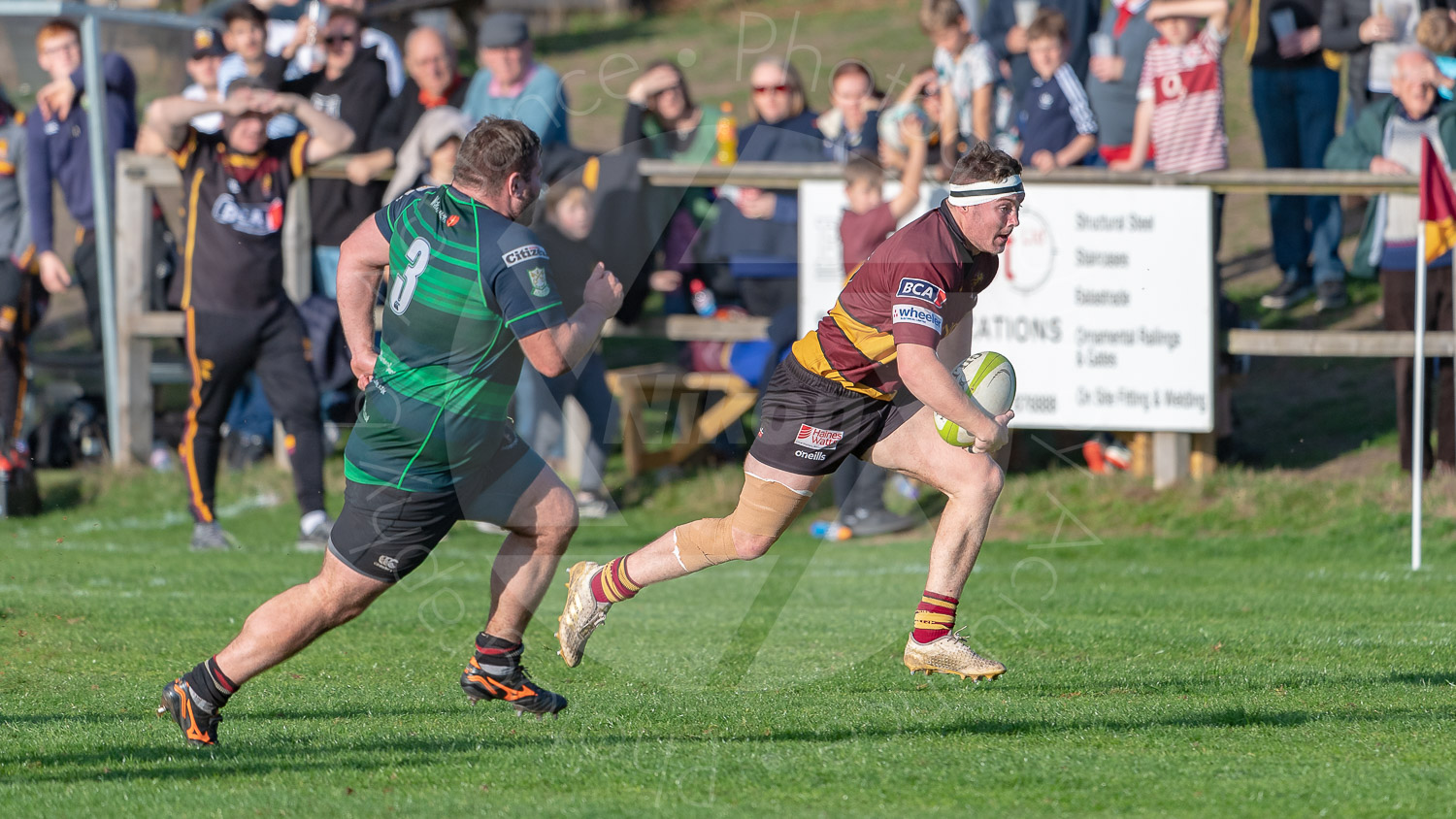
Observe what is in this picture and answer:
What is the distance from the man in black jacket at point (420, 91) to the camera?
11805 mm

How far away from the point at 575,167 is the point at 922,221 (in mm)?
5038

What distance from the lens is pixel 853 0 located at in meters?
26.4

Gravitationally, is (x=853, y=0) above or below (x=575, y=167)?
above

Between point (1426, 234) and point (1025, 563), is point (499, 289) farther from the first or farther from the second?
point (1426, 234)

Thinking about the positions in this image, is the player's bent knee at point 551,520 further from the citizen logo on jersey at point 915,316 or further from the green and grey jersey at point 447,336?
the citizen logo on jersey at point 915,316

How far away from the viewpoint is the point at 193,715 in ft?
17.4

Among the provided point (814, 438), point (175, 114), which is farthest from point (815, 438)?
point (175, 114)

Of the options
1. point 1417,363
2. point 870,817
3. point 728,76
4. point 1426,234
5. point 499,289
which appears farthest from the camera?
point 728,76

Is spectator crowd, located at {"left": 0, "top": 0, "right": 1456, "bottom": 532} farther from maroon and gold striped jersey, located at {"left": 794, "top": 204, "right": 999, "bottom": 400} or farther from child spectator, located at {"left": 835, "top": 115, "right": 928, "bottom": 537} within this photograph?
maroon and gold striped jersey, located at {"left": 794, "top": 204, "right": 999, "bottom": 400}

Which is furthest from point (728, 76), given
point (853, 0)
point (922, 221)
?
point (922, 221)

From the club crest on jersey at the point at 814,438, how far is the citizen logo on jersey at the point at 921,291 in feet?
2.19

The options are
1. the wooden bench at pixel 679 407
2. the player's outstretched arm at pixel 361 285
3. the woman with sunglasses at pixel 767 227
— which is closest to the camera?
the player's outstretched arm at pixel 361 285

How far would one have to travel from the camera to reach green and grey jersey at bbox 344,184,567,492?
5121 mm

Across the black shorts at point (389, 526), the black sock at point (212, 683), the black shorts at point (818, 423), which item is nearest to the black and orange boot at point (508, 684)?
the black shorts at point (389, 526)
